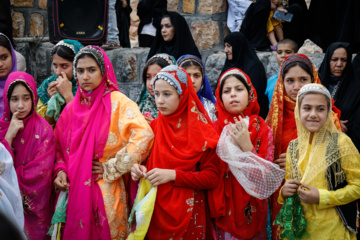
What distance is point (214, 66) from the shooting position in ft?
20.3

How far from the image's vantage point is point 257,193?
2.78m

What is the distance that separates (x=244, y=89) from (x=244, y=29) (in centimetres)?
324

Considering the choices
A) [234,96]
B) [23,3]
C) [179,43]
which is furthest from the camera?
[23,3]

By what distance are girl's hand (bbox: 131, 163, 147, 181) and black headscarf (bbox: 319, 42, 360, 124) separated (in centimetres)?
196

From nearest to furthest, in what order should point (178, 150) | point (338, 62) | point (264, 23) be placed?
point (178, 150), point (338, 62), point (264, 23)

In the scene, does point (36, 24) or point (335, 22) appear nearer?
point (335, 22)

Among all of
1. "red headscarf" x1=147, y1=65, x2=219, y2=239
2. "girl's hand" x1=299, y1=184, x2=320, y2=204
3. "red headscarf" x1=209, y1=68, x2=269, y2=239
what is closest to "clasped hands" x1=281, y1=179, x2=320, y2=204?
A: "girl's hand" x1=299, y1=184, x2=320, y2=204

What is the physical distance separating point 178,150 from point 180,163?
0.09 m

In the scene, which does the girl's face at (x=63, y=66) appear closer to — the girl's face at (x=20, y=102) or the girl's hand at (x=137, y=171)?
the girl's face at (x=20, y=102)

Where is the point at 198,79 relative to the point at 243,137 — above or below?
above

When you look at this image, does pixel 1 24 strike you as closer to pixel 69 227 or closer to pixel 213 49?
pixel 213 49

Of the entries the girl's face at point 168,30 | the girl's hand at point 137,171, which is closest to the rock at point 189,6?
the girl's face at point 168,30

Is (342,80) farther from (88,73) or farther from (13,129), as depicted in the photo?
(13,129)

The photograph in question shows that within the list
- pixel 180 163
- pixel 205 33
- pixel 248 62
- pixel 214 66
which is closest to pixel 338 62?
pixel 248 62
